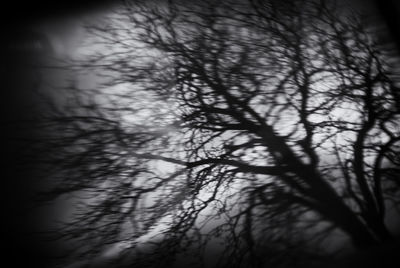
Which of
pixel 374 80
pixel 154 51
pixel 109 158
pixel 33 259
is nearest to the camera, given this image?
pixel 33 259

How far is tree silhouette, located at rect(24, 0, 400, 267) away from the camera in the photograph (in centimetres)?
120

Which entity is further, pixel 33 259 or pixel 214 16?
pixel 214 16

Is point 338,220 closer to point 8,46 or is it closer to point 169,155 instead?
point 169,155

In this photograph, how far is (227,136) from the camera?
1331 mm

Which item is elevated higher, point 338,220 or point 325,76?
point 325,76

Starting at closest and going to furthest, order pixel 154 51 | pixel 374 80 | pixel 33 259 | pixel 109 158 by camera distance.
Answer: pixel 33 259
pixel 109 158
pixel 154 51
pixel 374 80

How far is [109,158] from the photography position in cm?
123

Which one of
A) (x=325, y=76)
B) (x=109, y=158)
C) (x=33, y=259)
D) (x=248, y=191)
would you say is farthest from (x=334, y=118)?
(x=33, y=259)

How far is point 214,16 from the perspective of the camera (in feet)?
4.73

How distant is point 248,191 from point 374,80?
1.03 m

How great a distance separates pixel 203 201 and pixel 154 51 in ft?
2.76

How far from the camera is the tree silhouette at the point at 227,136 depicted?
1200mm

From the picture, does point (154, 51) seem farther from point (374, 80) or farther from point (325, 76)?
point (374, 80)

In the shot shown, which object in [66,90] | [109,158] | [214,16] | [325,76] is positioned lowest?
[109,158]
